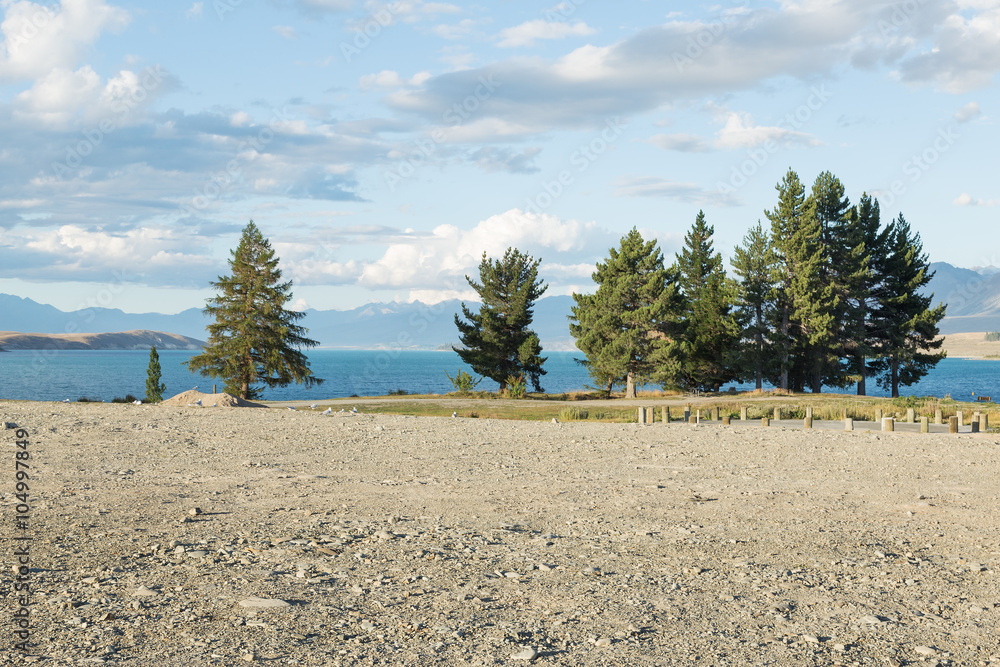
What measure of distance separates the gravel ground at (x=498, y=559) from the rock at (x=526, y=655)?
0.10ft

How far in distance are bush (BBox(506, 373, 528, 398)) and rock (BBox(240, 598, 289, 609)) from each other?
44669 mm

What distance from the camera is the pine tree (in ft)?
167

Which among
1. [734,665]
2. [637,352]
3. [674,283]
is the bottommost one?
[734,665]

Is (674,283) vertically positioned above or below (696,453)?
above

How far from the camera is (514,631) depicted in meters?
6.43

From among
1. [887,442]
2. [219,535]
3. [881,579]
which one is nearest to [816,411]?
[887,442]

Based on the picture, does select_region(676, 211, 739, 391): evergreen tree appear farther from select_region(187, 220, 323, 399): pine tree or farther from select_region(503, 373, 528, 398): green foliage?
select_region(187, 220, 323, 399): pine tree

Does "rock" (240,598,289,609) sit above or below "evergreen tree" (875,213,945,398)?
below

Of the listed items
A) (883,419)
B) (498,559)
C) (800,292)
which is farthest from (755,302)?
(498,559)

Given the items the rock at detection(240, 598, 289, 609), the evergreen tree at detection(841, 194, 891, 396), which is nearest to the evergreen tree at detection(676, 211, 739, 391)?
the evergreen tree at detection(841, 194, 891, 396)

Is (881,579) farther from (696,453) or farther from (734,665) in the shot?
(696,453)

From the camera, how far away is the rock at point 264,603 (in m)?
6.83

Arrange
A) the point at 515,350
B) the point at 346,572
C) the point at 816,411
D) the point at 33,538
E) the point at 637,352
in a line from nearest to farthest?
the point at 346,572, the point at 33,538, the point at 816,411, the point at 637,352, the point at 515,350

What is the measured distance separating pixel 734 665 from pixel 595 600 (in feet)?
5.59
